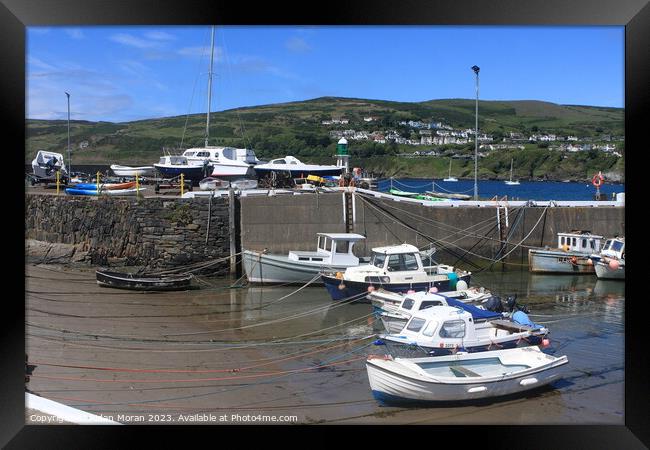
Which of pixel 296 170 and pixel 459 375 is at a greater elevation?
pixel 296 170

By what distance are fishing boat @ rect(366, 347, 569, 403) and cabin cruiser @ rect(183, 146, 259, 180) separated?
17.8 metres

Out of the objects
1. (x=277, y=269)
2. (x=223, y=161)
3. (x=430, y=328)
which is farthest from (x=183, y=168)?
(x=430, y=328)

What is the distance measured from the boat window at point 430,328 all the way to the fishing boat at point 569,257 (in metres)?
10.8

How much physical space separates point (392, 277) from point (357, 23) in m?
8.89

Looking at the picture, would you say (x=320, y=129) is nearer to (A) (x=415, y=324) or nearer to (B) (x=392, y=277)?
(B) (x=392, y=277)

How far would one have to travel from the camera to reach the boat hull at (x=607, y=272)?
1814 centimetres

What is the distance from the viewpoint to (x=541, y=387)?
9.48 meters

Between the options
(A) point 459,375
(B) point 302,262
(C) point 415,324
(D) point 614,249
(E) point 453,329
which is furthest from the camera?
(D) point 614,249

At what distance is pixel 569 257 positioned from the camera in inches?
750

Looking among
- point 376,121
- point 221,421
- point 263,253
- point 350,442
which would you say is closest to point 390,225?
point 263,253

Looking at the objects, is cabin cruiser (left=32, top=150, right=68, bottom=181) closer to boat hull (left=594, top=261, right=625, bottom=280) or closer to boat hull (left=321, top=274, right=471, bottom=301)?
boat hull (left=321, top=274, right=471, bottom=301)

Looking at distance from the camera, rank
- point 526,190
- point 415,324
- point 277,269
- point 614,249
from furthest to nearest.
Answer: point 526,190 → point 614,249 → point 277,269 → point 415,324
